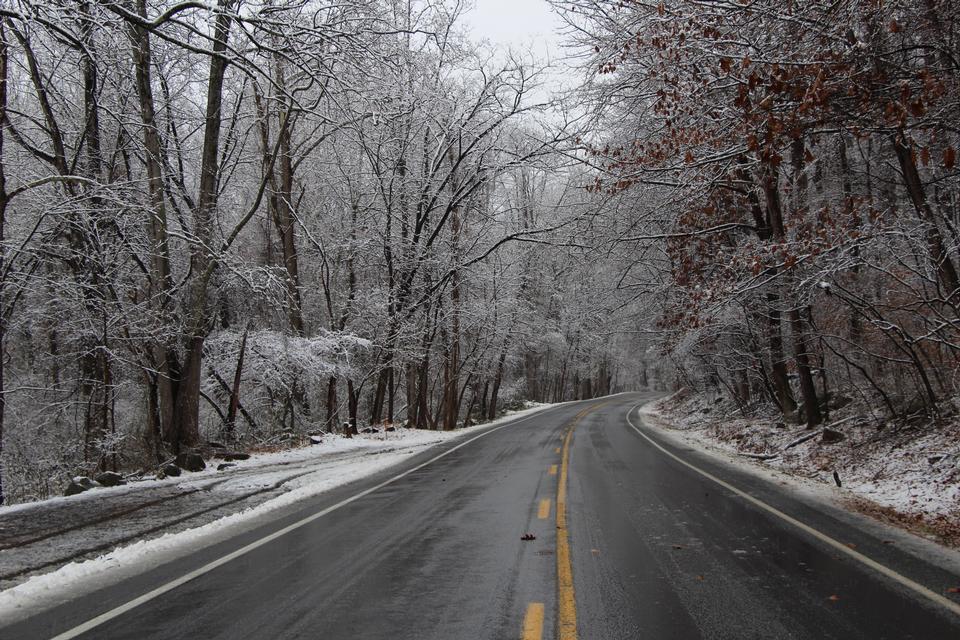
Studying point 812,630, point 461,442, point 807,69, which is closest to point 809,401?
point 461,442

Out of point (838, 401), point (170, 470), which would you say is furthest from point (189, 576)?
point (838, 401)

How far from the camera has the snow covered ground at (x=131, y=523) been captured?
5.87m

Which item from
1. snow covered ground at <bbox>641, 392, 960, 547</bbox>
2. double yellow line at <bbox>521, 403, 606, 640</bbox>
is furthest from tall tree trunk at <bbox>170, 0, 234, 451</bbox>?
snow covered ground at <bbox>641, 392, 960, 547</bbox>

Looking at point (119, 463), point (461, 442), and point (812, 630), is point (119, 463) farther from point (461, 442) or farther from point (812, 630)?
point (812, 630)

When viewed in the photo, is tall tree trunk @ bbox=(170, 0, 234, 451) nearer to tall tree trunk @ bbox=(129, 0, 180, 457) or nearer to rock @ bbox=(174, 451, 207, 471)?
tall tree trunk @ bbox=(129, 0, 180, 457)

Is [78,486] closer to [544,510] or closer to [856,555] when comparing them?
[544,510]

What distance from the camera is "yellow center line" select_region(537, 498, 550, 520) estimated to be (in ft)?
26.6

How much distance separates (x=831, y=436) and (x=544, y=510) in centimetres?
860

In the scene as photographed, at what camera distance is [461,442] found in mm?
20297

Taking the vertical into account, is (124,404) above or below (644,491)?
above

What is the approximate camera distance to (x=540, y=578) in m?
5.49

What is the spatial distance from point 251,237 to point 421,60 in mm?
11441

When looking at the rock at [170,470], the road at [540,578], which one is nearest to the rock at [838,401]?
the road at [540,578]

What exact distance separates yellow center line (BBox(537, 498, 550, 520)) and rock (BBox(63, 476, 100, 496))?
301 inches
